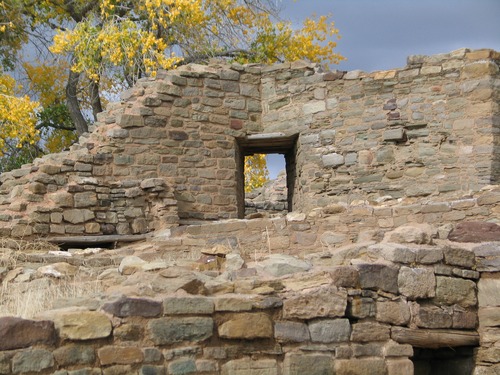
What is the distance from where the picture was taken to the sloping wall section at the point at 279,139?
10.6m

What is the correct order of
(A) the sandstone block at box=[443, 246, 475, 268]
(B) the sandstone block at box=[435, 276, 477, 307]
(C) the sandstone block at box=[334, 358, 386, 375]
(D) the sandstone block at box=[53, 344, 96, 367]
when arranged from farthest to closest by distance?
1. (A) the sandstone block at box=[443, 246, 475, 268]
2. (B) the sandstone block at box=[435, 276, 477, 307]
3. (C) the sandstone block at box=[334, 358, 386, 375]
4. (D) the sandstone block at box=[53, 344, 96, 367]

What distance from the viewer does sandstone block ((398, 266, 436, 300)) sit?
5.43 metres

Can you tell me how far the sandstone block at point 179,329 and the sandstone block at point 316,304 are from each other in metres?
0.59

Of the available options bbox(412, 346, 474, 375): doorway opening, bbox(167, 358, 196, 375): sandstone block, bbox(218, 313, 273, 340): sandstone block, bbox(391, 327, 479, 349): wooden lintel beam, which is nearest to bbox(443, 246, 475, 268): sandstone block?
bbox(391, 327, 479, 349): wooden lintel beam

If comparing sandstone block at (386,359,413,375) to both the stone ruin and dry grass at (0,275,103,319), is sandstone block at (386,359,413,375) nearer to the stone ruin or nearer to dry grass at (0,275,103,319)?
the stone ruin

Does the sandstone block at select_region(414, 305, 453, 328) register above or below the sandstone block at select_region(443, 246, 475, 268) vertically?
below

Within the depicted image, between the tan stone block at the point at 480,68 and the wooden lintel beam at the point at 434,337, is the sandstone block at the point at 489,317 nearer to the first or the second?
the wooden lintel beam at the point at 434,337

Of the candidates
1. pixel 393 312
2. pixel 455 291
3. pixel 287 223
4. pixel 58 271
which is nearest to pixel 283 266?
pixel 393 312

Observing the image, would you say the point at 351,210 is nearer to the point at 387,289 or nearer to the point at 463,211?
the point at 463,211

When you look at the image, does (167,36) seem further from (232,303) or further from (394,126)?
(232,303)

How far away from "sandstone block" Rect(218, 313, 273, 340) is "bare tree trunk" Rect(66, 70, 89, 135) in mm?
14025

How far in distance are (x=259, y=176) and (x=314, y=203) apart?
35.7 ft

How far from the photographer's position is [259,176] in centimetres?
2241

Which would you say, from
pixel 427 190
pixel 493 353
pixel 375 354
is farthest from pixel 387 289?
pixel 427 190
